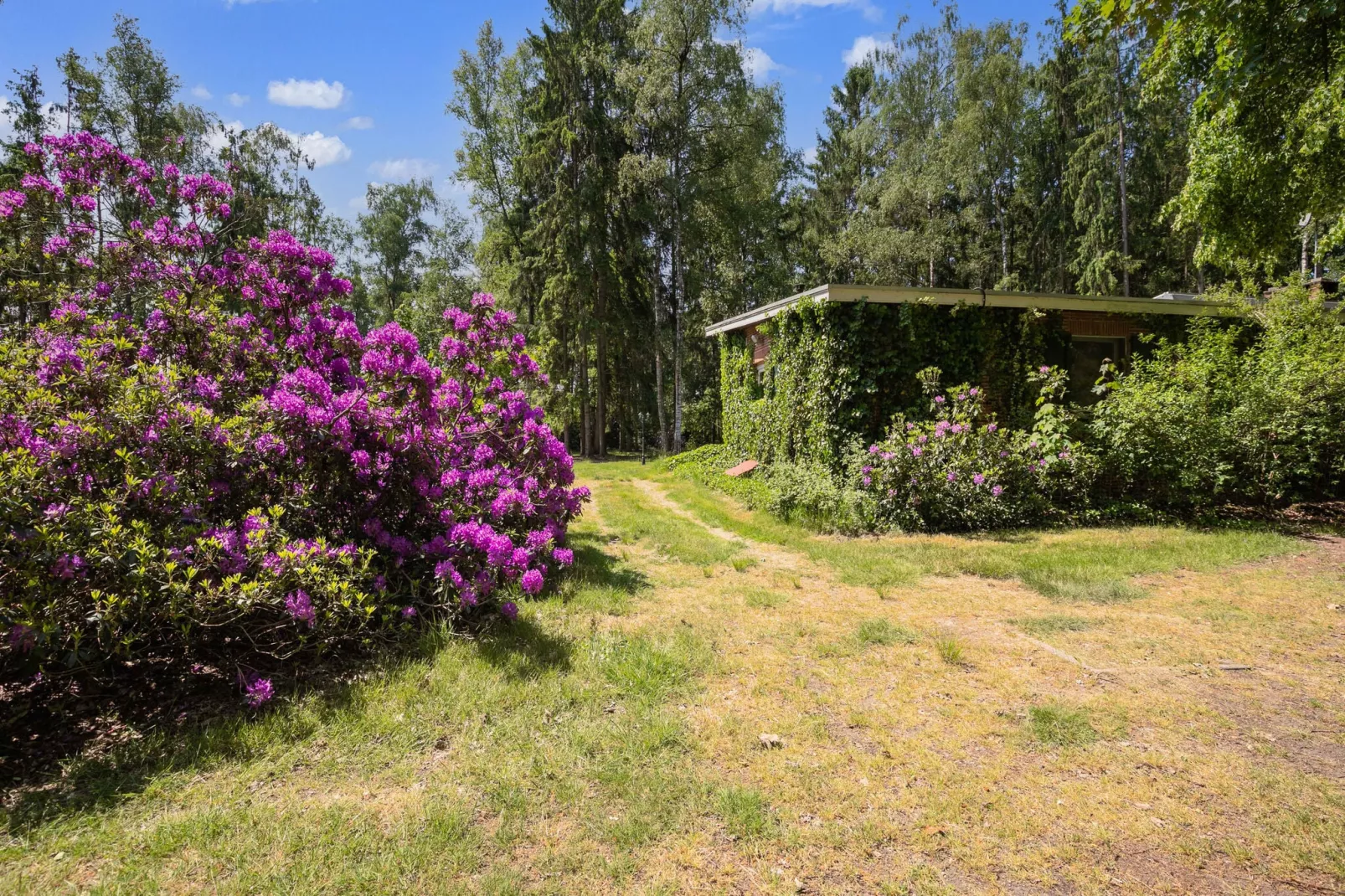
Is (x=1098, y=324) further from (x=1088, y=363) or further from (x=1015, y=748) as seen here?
(x=1015, y=748)

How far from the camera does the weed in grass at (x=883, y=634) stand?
410 cm

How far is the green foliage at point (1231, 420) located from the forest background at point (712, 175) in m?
10.3

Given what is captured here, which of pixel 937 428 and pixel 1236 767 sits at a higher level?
pixel 937 428

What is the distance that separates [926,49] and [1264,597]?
25966 mm

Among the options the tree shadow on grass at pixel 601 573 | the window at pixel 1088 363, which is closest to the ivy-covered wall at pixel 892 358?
the window at pixel 1088 363

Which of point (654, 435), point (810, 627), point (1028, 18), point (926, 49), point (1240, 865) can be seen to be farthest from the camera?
point (654, 435)

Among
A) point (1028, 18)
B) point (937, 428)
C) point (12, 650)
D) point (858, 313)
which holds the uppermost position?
point (1028, 18)

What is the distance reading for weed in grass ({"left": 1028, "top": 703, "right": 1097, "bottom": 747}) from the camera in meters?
2.88

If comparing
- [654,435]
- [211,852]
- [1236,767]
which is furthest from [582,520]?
[654,435]

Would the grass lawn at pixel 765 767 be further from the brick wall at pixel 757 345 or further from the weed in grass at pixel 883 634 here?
the brick wall at pixel 757 345

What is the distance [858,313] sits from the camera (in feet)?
28.8

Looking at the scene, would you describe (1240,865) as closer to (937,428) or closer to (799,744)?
(799,744)

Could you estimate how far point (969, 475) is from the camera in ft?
24.1

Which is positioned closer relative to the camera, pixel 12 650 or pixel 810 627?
pixel 12 650
